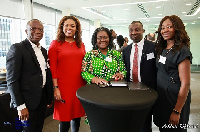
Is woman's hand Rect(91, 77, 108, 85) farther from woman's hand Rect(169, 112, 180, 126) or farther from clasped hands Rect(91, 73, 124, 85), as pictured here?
woman's hand Rect(169, 112, 180, 126)

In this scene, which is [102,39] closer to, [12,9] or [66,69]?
[66,69]

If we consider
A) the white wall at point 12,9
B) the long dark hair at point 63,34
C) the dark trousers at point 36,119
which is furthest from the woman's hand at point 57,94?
the white wall at point 12,9

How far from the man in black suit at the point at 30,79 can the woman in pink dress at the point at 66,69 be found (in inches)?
4.0

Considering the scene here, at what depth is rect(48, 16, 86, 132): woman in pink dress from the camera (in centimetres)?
183

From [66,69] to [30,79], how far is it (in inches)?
16.7

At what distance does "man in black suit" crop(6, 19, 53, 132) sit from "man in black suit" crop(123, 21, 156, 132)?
1.00 m

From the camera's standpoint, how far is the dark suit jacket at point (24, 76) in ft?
4.83

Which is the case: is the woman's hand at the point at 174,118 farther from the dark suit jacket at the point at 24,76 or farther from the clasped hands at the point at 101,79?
the dark suit jacket at the point at 24,76

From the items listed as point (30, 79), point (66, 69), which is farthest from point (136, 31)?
point (30, 79)

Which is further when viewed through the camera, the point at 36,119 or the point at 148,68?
the point at 148,68

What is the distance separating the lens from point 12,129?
2.22 m

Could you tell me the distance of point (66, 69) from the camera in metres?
1.86

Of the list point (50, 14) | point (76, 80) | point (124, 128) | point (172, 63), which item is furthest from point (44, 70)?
point (50, 14)

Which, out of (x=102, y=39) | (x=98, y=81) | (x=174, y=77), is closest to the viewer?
(x=174, y=77)
